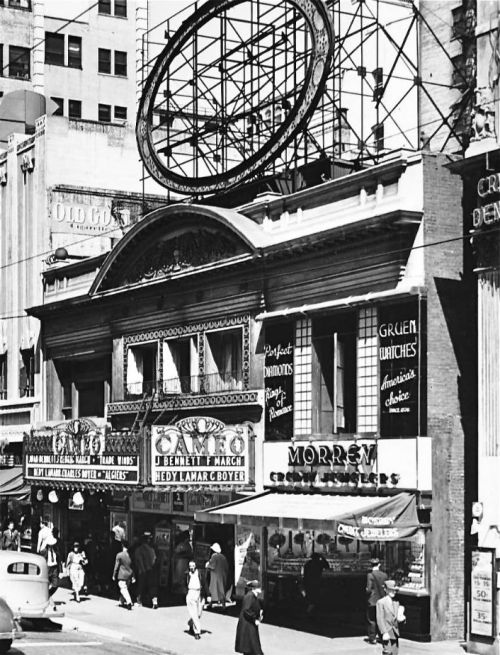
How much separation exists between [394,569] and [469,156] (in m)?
9.28

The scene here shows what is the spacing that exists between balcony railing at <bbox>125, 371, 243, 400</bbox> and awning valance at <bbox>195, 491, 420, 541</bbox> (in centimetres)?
497

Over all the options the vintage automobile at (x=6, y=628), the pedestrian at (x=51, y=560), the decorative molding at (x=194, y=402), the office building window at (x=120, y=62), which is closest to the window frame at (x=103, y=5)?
the office building window at (x=120, y=62)

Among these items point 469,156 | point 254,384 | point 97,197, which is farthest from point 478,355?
point 97,197

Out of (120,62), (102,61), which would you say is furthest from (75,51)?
(120,62)

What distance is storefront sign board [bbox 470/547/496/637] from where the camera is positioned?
2655cm

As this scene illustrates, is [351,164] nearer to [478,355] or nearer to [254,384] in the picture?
[254,384]

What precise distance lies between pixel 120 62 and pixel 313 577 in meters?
48.3

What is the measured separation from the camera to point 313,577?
3184 cm

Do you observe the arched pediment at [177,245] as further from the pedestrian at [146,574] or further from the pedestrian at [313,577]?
the pedestrian at [313,577]

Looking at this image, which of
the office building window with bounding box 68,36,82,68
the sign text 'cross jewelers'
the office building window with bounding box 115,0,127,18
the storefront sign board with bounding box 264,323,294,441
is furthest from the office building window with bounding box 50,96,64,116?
the storefront sign board with bounding box 264,323,294,441

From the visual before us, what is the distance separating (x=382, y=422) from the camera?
29672 millimetres

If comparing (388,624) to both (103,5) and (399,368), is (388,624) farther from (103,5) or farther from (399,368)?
(103,5)

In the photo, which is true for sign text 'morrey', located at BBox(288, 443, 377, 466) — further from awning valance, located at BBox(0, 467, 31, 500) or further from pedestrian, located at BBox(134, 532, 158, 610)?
awning valance, located at BBox(0, 467, 31, 500)

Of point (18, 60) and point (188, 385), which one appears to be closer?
point (188, 385)
